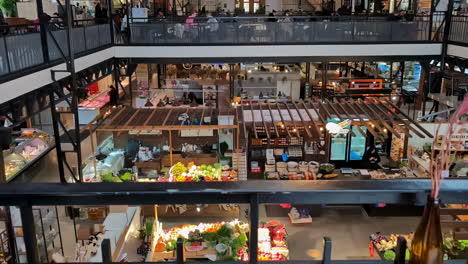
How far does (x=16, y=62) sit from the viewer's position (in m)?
7.09

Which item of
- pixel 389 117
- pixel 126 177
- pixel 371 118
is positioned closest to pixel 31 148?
pixel 126 177

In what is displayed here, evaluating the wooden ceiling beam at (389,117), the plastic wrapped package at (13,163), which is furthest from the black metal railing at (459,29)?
the plastic wrapped package at (13,163)

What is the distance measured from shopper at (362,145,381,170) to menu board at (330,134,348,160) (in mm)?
676

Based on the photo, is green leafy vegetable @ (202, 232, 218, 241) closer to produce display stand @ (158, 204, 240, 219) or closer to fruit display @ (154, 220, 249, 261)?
fruit display @ (154, 220, 249, 261)

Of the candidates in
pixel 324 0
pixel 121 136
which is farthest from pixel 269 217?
pixel 324 0

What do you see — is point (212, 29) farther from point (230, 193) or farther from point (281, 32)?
point (230, 193)

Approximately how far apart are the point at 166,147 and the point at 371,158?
6158 millimetres

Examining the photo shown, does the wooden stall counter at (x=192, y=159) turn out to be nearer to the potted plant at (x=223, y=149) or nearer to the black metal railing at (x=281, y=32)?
the potted plant at (x=223, y=149)

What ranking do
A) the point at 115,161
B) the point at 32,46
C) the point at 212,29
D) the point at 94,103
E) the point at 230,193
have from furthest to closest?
the point at 94,103 → the point at 212,29 → the point at 115,161 → the point at 32,46 → the point at 230,193

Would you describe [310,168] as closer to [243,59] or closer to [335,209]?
[335,209]

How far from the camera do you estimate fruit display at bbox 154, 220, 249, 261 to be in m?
6.91

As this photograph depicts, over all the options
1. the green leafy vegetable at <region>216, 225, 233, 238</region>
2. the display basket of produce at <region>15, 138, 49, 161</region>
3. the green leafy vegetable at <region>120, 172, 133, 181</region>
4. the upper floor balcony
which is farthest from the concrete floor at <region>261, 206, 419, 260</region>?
the display basket of produce at <region>15, 138, 49, 161</region>

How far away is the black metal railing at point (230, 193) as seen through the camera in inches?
47.4

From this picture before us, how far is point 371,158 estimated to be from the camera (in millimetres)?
13055
